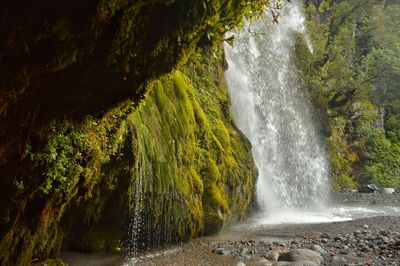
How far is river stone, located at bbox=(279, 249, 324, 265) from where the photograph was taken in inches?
226

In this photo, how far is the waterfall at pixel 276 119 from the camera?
1281 cm

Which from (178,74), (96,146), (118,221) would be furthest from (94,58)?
(178,74)

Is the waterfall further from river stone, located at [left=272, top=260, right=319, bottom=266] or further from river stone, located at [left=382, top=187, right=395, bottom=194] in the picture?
river stone, located at [left=272, top=260, right=319, bottom=266]

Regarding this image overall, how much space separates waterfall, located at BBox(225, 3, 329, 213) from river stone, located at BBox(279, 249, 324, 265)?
524 cm

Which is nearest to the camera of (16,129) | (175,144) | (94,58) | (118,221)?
(94,58)

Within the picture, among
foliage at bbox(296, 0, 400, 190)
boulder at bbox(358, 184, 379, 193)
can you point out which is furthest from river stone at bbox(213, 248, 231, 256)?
boulder at bbox(358, 184, 379, 193)

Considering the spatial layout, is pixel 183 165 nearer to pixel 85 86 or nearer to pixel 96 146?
pixel 96 146

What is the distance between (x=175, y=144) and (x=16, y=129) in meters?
4.31

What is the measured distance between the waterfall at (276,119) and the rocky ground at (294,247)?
2.92 metres

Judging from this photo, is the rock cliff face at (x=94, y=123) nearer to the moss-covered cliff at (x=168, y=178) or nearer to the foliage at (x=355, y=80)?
the moss-covered cliff at (x=168, y=178)

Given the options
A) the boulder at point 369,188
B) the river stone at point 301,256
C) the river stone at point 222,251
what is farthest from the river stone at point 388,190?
the river stone at point 222,251

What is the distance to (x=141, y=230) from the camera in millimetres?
6227

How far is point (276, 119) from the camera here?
47.2ft

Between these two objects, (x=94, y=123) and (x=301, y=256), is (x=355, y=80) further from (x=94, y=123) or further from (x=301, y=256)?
(x=94, y=123)
